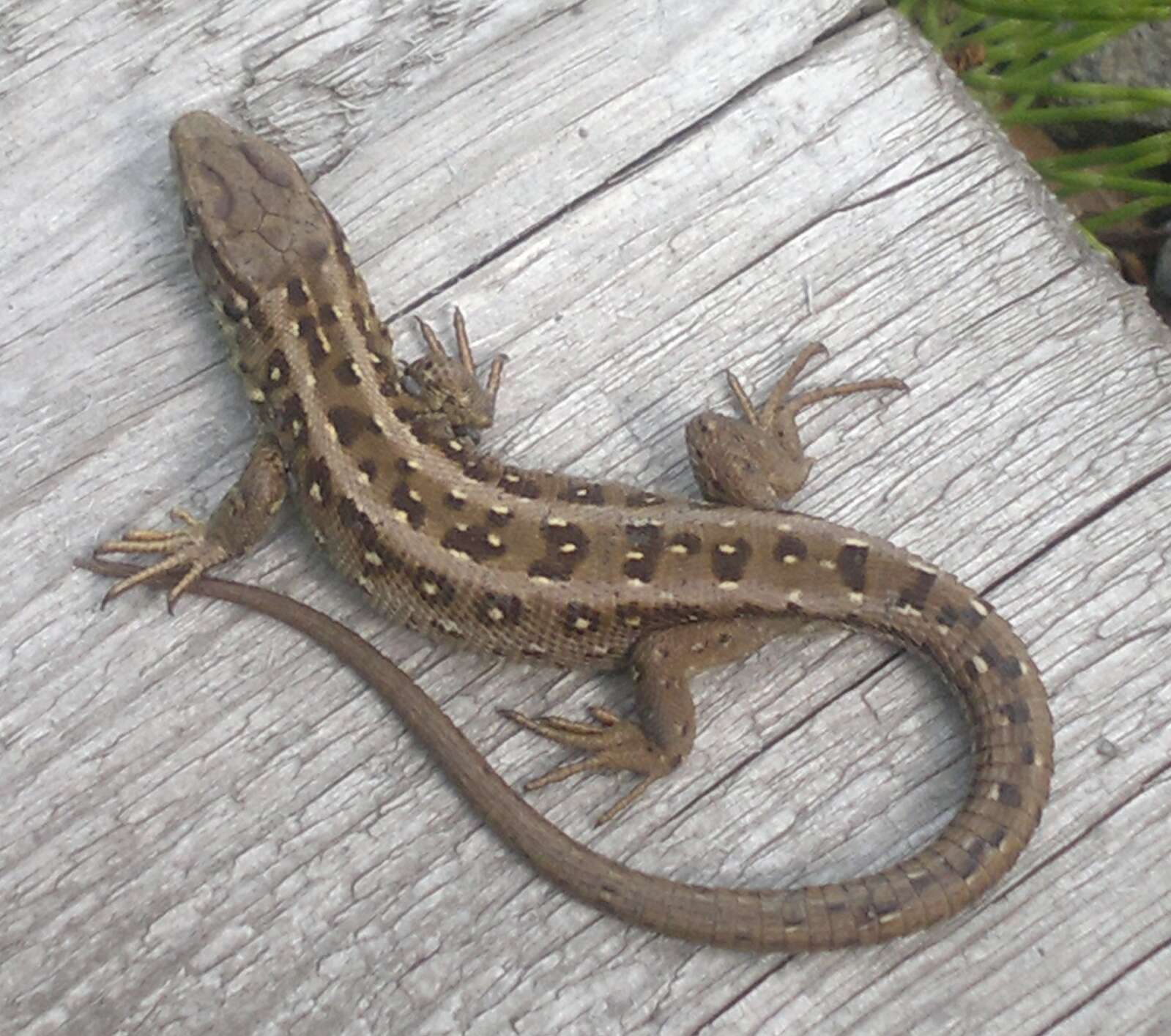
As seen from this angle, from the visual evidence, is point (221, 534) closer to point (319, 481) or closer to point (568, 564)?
point (319, 481)

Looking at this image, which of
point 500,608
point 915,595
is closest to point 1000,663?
point 915,595

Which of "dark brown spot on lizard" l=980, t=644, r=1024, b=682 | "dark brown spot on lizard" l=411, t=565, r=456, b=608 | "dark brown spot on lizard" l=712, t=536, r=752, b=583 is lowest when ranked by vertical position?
"dark brown spot on lizard" l=980, t=644, r=1024, b=682

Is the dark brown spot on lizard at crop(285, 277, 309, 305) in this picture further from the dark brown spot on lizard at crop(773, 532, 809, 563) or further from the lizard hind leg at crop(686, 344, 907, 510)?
the dark brown spot on lizard at crop(773, 532, 809, 563)

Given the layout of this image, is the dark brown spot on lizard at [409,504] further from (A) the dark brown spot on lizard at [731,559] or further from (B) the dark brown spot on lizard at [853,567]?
(B) the dark brown spot on lizard at [853,567]

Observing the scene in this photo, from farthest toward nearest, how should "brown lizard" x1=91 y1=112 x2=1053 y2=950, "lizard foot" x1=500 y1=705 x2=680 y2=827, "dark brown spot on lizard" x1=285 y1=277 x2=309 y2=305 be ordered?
1. "dark brown spot on lizard" x1=285 y1=277 x2=309 y2=305
2. "lizard foot" x1=500 y1=705 x2=680 y2=827
3. "brown lizard" x1=91 y1=112 x2=1053 y2=950

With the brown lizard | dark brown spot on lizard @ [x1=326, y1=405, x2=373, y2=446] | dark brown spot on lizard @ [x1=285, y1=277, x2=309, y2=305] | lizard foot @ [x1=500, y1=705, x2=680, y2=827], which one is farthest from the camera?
dark brown spot on lizard @ [x1=285, y1=277, x2=309, y2=305]

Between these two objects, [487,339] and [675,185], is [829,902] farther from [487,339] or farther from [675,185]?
[675,185]

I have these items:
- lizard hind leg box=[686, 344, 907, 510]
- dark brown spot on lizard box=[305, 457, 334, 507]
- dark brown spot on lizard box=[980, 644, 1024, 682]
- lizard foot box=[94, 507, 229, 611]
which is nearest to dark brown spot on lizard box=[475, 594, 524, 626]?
dark brown spot on lizard box=[305, 457, 334, 507]
